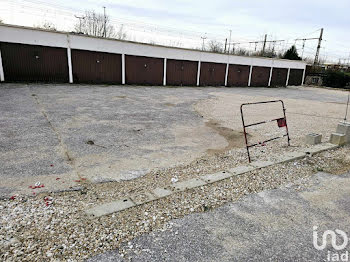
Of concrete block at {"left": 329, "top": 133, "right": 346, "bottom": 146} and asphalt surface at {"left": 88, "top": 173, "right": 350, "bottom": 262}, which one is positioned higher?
concrete block at {"left": 329, "top": 133, "right": 346, "bottom": 146}

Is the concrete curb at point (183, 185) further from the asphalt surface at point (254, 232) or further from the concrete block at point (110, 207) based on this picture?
the asphalt surface at point (254, 232)

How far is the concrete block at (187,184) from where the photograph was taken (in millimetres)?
3862

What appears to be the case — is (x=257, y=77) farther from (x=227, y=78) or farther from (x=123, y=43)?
(x=123, y=43)

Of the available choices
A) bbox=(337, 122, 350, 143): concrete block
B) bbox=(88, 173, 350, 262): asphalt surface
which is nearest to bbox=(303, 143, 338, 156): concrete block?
bbox=(337, 122, 350, 143): concrete block

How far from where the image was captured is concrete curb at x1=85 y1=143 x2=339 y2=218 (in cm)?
321

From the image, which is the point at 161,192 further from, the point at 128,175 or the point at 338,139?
the point at 338,139

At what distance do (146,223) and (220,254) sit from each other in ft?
3.18

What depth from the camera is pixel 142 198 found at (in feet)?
11.5

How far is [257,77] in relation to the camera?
27562mm

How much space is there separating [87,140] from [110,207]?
10.8 feet

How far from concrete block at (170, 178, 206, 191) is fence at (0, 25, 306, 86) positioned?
15.2 m

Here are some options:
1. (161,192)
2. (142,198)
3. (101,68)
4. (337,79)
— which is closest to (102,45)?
(101,68)

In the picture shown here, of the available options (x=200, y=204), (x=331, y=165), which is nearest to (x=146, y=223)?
(x=200, y=204)

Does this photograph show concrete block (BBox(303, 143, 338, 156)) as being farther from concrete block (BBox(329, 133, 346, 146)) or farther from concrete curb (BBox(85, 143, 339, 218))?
concrete block (BBox(329, 133, 346, 146))
